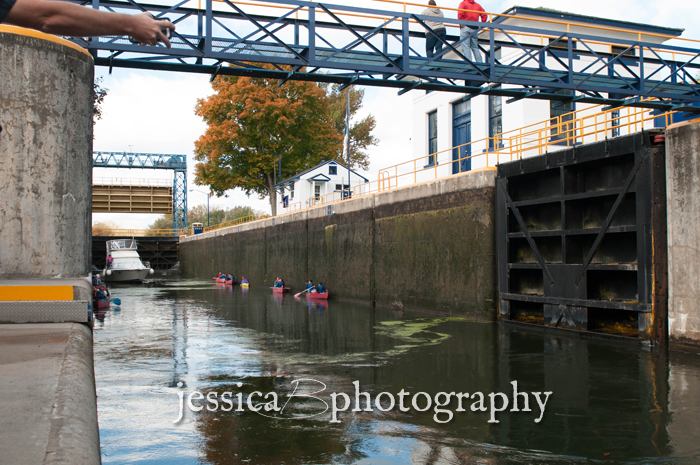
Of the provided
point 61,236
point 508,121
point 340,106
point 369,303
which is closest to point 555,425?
point 61,236

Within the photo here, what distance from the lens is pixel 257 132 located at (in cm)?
4897

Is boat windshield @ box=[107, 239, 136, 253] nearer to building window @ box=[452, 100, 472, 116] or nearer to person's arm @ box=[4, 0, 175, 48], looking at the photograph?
building window @ box=[452, 100, 472, 116]

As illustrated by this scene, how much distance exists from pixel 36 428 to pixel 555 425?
618cm

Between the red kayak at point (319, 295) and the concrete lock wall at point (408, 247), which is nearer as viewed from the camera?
the concrete lock wall at point (408, 247)

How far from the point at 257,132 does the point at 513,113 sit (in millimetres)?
28873

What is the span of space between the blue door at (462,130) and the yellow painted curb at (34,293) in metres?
22.8

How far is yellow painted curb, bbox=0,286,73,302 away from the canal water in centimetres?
176

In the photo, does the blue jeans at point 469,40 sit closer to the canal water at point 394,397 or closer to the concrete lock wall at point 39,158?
the canal water at point 394,397

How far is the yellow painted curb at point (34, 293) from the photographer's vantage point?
5621 millimetres

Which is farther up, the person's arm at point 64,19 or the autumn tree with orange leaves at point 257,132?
the autumn tree with orange leaves at point 257,132

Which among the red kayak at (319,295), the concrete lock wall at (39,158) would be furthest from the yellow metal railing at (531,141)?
the concrete lock wall at (39,158)

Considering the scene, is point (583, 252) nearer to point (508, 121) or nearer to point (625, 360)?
point (625, 360)

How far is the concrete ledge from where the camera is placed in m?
2.43

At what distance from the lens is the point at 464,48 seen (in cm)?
1548
